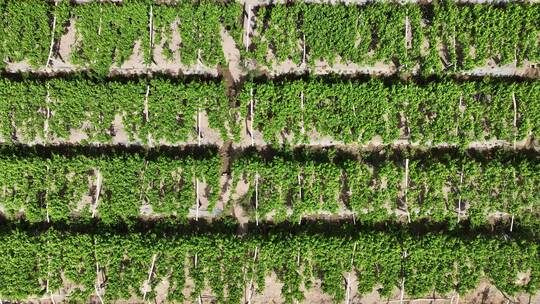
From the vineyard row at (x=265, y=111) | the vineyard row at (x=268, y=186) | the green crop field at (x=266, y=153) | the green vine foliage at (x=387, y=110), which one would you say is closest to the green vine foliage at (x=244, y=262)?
the green crop field at (x=266, y=153)

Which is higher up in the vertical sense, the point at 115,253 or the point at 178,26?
the point at 178,26

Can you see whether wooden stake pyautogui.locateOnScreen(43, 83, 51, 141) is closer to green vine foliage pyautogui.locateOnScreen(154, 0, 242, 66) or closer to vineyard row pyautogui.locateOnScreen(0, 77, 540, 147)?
vineyard row pyautogui.locateOnScreen(0, 77, 540, 147)

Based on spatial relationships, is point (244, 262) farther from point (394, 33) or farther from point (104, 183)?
point (394, 33)

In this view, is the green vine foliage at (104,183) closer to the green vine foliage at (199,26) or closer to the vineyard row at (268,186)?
the vineyard row at (268,186)

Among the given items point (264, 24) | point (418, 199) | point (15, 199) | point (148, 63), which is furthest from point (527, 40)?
point (15, 199)

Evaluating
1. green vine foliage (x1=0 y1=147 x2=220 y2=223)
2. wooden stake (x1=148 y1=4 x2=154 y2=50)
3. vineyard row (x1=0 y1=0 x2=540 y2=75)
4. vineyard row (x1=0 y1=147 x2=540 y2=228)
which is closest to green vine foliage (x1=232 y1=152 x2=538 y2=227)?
vineyard row (x1=0 y1=147 x2=540 y2=228)

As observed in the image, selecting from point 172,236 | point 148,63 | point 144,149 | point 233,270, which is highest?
point 148,63

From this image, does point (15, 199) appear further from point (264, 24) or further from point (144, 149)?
point (264, 24)
